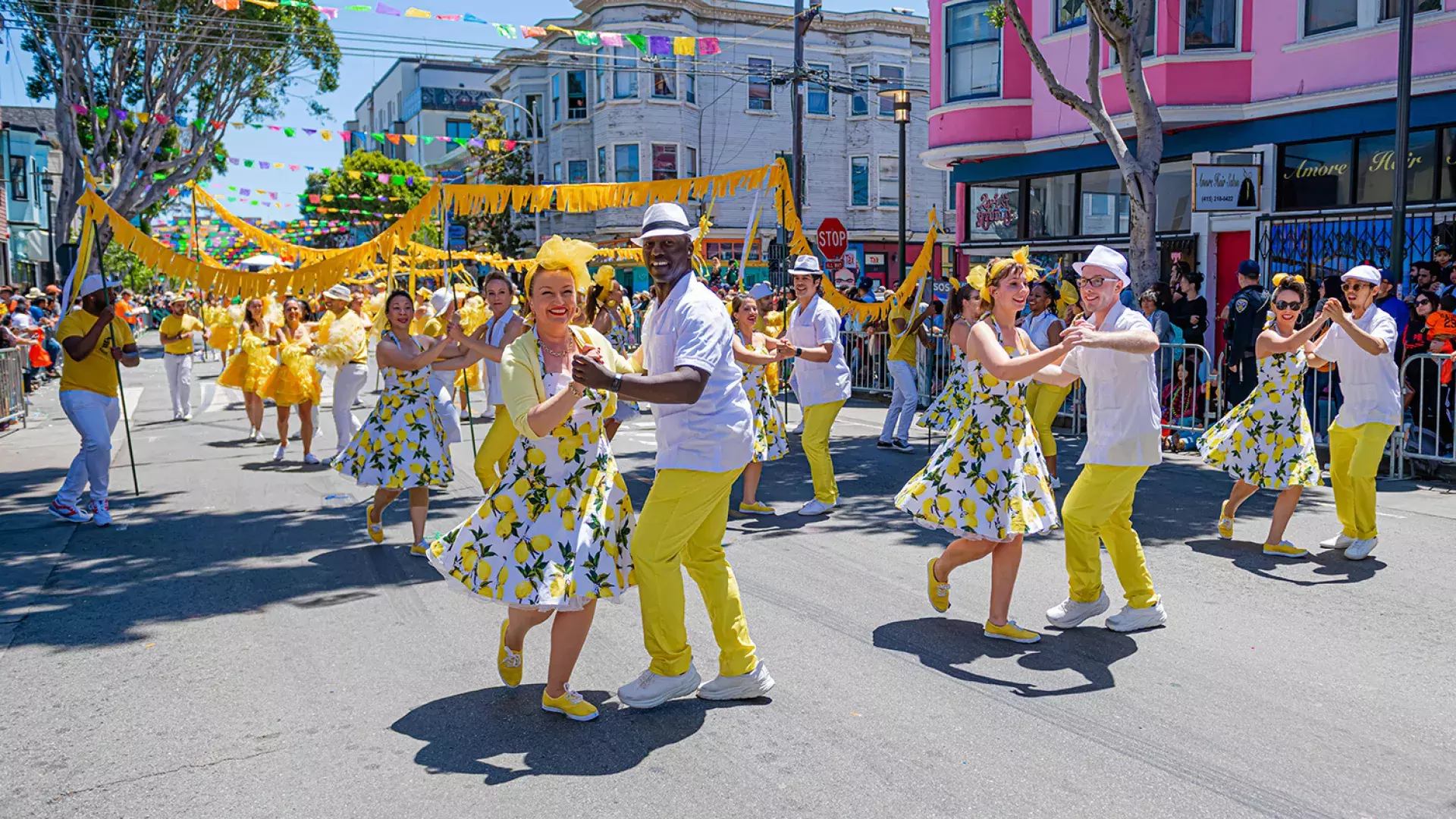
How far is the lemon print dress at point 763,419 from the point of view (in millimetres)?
9148

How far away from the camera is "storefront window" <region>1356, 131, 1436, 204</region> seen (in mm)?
15070

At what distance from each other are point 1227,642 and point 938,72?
1709cm

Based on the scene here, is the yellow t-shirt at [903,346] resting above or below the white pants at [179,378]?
above

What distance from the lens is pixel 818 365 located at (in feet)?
30.3

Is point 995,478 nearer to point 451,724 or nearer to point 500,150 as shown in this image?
point 451,724

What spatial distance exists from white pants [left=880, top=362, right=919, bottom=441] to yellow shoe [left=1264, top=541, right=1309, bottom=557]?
17.9 ft

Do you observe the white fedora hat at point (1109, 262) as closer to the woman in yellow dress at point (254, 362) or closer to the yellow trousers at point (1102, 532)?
the yellow trousers at point (1102, 532)

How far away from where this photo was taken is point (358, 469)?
7762mm

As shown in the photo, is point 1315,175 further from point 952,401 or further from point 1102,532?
point 1102,532

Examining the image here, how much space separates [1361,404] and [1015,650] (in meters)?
3.25

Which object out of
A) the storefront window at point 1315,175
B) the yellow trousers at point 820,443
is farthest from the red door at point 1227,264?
the yellow trousers at point 820,443

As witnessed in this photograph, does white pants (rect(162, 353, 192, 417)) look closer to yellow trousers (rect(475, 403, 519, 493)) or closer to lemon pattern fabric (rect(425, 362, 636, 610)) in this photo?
yellow trousers (rect(475, 403, 519, 493))

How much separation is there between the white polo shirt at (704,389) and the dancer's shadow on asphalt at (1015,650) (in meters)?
1.55

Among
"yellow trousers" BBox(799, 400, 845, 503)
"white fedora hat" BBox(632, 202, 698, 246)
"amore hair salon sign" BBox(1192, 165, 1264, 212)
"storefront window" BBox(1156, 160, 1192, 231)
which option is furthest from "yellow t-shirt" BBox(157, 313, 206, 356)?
"storefront window" BBox(1156, 160, 1192, 231)
